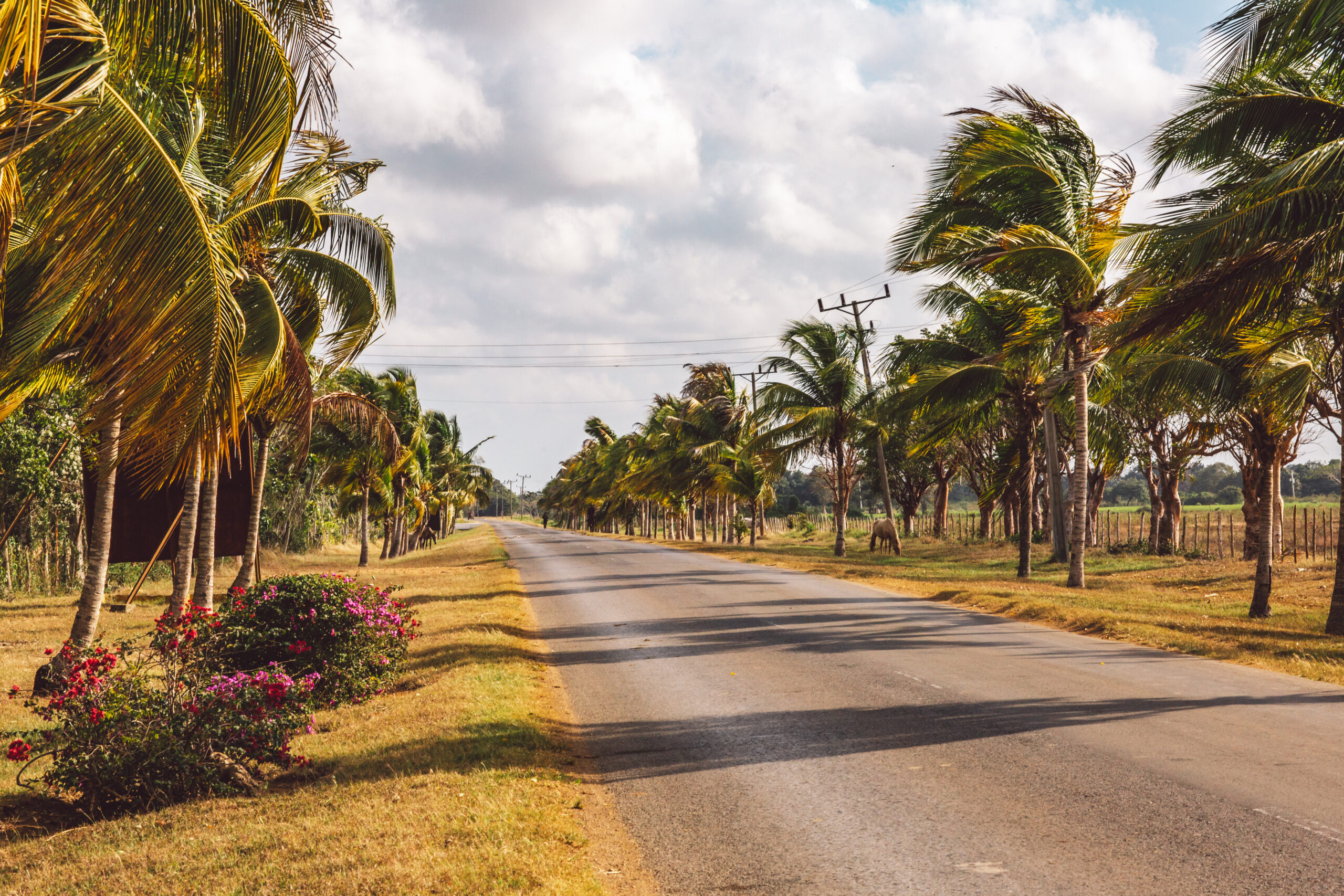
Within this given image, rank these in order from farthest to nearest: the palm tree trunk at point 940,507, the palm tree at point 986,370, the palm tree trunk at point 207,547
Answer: the palm tree trunk at point 940,507
the palm tree at point 986,370
the palm tree trunk at point 207,547

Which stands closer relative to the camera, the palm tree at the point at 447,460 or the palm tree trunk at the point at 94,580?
the palm tree trunk at the point at 94,580

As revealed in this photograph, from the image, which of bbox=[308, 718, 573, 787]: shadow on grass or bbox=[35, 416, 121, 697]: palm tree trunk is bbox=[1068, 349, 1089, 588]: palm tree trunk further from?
bbox=[35, 416, 121, 697]: palm tree trunk

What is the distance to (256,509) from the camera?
15828 millimetres

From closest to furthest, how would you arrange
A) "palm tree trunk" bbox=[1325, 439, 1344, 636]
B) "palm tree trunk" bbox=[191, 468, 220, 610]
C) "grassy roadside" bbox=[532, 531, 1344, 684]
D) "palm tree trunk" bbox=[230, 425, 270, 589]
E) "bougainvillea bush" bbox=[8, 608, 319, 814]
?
1. "bougainvillea bush" bbox=[8, 608, 319, 814]
2. "grassy roadside" bbox=[532, 531, 1344, 684]
3. "palm tree trunk" bbox=[1325, 439, 1344, 636]
4. "palm tree trunk" bbox=[191, 468, 220, 610]
5. "palm tree trunk" bbox=[230, 425, 270, 589]

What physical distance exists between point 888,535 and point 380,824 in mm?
26749

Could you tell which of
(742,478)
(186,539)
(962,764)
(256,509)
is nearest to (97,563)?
(186,539)

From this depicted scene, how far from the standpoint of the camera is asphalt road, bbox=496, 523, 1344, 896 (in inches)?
167

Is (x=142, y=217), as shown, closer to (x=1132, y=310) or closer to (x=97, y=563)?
(x=97, y=563)

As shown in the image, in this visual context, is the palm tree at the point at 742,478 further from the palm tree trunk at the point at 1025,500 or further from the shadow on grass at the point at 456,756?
the shadow on grass at the point at 456,756

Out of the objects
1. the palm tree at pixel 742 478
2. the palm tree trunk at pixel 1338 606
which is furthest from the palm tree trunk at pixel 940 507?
the palm tree trunk at pixel 1338 606

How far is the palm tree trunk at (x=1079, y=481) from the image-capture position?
17078 mm

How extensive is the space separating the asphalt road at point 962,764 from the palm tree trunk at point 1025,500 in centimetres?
935

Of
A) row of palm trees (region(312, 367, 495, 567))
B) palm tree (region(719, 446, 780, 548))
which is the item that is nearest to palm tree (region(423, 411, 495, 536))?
row of palm trees (region(312, 367, 495, 567))

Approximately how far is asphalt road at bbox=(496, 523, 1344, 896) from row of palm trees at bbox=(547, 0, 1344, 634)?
14.4 feet
